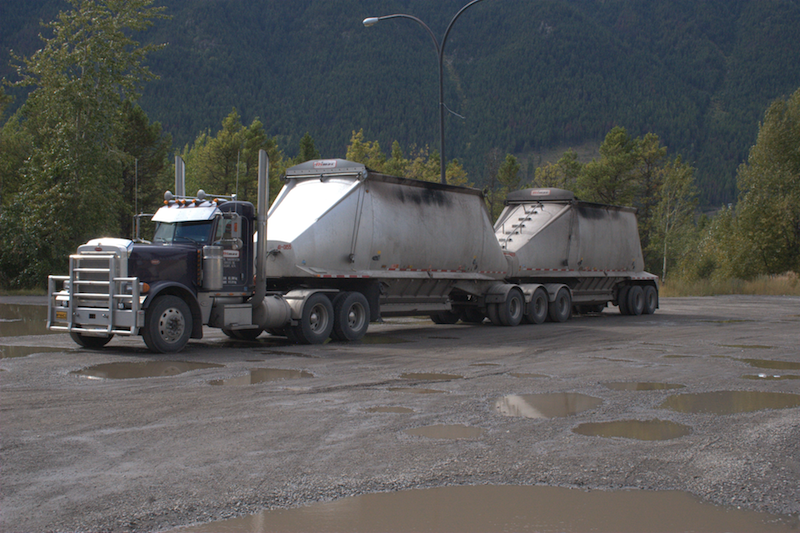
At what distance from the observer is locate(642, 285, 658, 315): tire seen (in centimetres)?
2741

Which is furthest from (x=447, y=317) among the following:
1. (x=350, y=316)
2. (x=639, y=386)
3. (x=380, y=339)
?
(x=639, y=386)

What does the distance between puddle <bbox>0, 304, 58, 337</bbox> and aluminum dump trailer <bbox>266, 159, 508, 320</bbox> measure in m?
5.76

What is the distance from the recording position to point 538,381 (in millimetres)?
10336

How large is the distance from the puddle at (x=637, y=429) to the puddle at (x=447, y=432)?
0.97 m

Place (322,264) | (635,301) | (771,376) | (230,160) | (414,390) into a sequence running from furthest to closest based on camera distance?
(230,160) → (635,301) → (322,264) → (771,376) → (414,390)

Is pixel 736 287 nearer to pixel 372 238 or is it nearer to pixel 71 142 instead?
pixel 372 238

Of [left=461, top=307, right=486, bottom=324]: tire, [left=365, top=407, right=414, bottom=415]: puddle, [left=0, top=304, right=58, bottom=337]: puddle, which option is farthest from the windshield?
[left=461, top=307, right=486, bottom=324]: tire

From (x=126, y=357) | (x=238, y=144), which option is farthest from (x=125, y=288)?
(x=238, y=144)

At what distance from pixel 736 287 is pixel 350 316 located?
36.0m

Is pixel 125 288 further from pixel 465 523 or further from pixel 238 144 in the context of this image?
pixel 238 144

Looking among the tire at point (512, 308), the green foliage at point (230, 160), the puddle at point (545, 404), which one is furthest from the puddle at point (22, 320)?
the green foliage at point (230, 160)

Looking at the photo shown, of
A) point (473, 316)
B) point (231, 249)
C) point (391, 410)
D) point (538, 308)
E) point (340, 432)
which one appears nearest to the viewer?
point (340, 432)

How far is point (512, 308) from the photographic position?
2133cm

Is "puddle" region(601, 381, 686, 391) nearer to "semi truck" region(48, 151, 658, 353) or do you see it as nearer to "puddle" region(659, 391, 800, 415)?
"puddle" region(659, 391, 800, 415)
